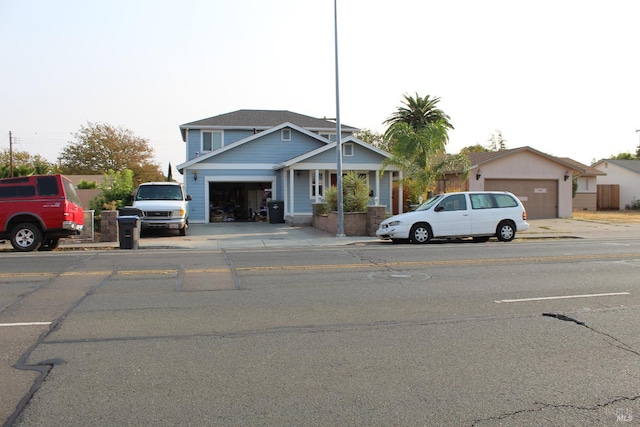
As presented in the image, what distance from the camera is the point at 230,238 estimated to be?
1941 centimetres

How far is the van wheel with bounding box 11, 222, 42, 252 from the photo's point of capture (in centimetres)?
1518

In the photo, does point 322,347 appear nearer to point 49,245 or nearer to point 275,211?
point 49,245

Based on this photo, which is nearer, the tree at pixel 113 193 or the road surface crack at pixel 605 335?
the road surface crack at pixel 605 335

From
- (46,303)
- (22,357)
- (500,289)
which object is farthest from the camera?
(500,289)

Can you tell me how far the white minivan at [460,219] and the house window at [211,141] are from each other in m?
16.5

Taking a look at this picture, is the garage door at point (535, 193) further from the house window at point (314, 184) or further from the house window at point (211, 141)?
the house window at point (211, 141)

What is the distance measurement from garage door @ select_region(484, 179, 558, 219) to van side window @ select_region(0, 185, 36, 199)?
2233cm

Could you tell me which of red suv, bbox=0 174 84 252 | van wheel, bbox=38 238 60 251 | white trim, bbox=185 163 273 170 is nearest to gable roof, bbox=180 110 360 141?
white trim, bbox=185 163 273 170

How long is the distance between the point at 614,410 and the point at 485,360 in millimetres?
1298

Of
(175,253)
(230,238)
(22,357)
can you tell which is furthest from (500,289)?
(230,238)

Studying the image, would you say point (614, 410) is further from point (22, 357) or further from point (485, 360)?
point (22, 357)

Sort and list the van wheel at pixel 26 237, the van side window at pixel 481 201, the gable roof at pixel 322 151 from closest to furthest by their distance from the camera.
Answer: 1. the van wheel at pixel 26 237
2. the van side window at pixel 481 201
3. the gable roof at pixel 322 151

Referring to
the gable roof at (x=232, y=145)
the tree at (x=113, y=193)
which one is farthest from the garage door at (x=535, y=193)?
the tree at (x=113, y=193)

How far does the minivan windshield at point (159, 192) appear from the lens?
817 inches
